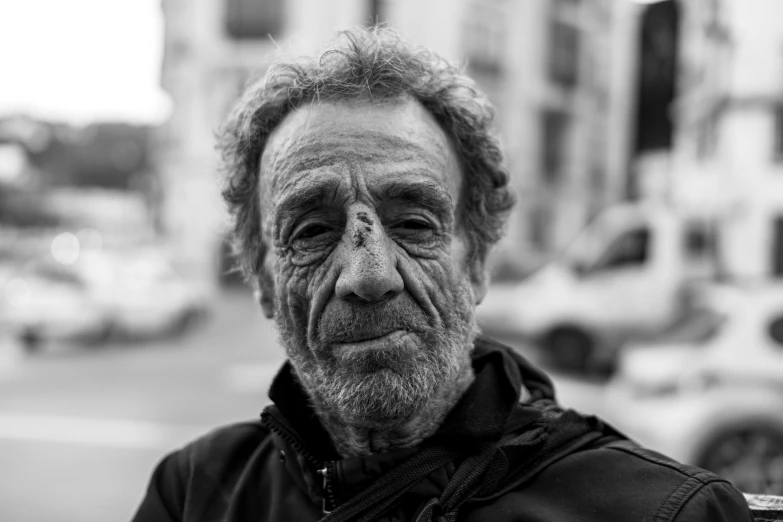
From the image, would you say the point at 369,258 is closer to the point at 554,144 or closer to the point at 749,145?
the point at 749,145

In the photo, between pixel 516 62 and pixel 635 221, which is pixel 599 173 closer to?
pixel 516 62

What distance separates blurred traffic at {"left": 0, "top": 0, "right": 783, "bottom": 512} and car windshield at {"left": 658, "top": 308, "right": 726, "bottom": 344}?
0.10 feet

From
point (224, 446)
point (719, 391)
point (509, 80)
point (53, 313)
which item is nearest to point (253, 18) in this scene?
point (509, 80)

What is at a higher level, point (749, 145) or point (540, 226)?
point (749, 145)

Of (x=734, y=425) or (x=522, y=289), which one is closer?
(x=734, y=425)

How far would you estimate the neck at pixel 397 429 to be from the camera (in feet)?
5.71

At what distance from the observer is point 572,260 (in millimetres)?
11102

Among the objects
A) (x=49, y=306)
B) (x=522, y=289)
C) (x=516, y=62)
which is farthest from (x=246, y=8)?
(x=522, y=289)

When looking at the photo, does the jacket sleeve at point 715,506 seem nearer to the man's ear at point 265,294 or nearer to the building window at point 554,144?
the man's ear at point 265,294

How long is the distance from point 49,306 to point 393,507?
1254 cm

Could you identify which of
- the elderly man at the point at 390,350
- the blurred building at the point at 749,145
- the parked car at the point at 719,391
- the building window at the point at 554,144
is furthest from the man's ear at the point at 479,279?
the building window at the point at 554,144

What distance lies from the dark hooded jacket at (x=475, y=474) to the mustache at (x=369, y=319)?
241 mm

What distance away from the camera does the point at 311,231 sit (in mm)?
1774

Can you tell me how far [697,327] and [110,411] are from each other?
18.6 feet
